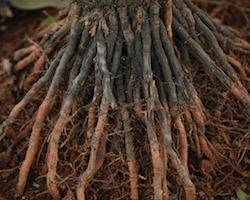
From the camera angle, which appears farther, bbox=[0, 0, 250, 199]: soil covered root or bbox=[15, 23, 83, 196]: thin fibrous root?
bbox=[15, 23, 83, 196]: thin fibrous root

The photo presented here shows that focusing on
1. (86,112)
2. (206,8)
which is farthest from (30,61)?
(206,8)

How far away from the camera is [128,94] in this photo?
6.07ft

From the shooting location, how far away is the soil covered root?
1791 mm

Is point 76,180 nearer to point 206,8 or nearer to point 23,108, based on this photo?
point 23,108

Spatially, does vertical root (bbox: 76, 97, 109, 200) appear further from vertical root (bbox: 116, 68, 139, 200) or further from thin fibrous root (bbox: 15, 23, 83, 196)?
thin fibrous root (bbox: 15, 23, 83, 196)

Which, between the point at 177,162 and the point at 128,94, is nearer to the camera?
the point at 177,162

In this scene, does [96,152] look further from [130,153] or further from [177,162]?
[177,162]

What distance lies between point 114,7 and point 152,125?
1.34ft

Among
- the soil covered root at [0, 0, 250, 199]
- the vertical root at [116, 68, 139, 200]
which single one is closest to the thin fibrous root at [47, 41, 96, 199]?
the soil covered root at [0, 0, 250, 199]

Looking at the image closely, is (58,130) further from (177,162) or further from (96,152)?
(177,162)

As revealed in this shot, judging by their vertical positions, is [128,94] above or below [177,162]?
above

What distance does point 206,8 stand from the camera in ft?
8.48

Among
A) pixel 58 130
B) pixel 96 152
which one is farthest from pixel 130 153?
pixel 58 130

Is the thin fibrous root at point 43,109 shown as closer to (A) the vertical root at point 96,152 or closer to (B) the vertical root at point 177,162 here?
(A) the vertical root at point 96,152
